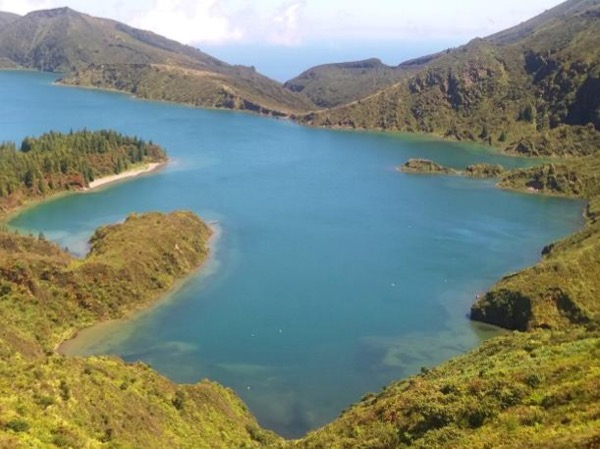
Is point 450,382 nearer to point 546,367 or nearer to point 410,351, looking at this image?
point 546,367

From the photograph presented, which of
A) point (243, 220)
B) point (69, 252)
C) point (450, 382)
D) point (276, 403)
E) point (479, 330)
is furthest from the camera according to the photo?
point (243, 220)

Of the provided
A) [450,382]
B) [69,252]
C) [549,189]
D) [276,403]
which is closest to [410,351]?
[276,403]

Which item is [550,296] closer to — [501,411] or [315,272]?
[315,272]

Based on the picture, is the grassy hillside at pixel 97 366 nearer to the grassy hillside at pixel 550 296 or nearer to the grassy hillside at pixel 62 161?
the grassy hillside at pixel 550 296

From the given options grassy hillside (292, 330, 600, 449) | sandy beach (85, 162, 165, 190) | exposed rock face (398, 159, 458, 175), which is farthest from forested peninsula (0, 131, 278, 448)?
exposed rock face (398, 159, 458, 175)

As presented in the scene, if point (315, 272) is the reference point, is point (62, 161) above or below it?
above

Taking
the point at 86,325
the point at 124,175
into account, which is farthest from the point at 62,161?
the point at 86,325

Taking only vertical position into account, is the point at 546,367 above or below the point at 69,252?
above
